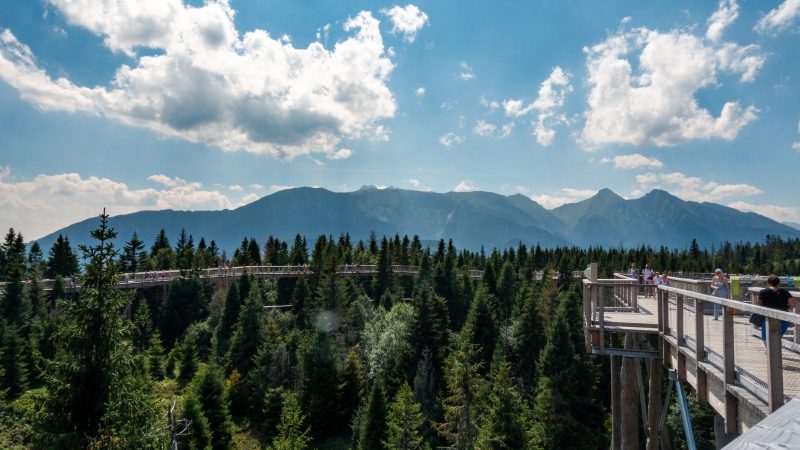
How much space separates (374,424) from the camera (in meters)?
34.6

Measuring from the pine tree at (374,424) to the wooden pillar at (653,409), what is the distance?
25103mm

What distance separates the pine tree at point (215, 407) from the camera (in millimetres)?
37719

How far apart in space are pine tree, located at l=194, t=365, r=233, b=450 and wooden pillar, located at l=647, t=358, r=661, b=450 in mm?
34589

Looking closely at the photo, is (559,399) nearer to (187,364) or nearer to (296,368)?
(296,368)

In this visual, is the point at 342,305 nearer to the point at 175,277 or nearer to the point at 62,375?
the point at 175,277

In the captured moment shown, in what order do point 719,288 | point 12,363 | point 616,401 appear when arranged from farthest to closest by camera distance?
point 12,363
point 719,288
point 616,401

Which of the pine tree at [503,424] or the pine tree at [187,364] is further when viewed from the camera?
the pine tree at [187,364]

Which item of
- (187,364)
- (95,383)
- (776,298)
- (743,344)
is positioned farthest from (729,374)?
(187,364)


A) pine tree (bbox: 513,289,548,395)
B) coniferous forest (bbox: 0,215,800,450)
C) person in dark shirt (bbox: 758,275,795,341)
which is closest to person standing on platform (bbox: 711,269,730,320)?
person in dark shirt (bbox: 758,275,795,341)

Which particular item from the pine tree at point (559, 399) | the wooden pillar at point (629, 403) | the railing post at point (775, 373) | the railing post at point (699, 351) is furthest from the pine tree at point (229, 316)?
the railing post at point (775, 373)

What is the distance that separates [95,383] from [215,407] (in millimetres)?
27340

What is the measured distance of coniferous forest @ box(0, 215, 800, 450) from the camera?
13914 millimetres

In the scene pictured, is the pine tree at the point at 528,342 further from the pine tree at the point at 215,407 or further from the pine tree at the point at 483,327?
the pine tree at the point at 215,407

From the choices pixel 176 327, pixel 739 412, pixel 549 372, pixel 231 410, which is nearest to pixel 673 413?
pixel 549 372
